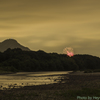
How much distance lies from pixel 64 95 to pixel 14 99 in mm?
5791

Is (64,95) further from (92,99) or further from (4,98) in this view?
(4,98)

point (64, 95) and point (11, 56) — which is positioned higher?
point (11, 56)

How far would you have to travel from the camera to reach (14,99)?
24828 mm

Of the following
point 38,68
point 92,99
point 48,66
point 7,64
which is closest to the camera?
point 92,99

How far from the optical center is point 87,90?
28562 millimetres

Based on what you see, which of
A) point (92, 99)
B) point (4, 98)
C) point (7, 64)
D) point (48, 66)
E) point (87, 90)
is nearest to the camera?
point (92, 99)

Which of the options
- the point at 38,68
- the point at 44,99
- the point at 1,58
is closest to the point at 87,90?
the point at 44,99

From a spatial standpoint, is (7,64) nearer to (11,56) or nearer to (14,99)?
(11,56)

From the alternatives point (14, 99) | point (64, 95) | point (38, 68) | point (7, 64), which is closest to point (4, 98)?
point (14, 99)

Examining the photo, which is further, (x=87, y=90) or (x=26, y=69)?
(x=26, y=69)

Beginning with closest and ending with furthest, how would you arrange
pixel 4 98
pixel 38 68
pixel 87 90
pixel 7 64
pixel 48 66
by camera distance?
pixel 4 98
pixel 87 90
pixel 7 64
pixel 38 68
pixel 48 66

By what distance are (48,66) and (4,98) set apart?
174 metres

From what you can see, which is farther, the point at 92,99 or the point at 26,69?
the point at 26,69

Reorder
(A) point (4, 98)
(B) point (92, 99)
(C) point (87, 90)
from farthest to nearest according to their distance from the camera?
(C) point (87, 90) → (A) point (4, 98) → (B) point (92, 99)
